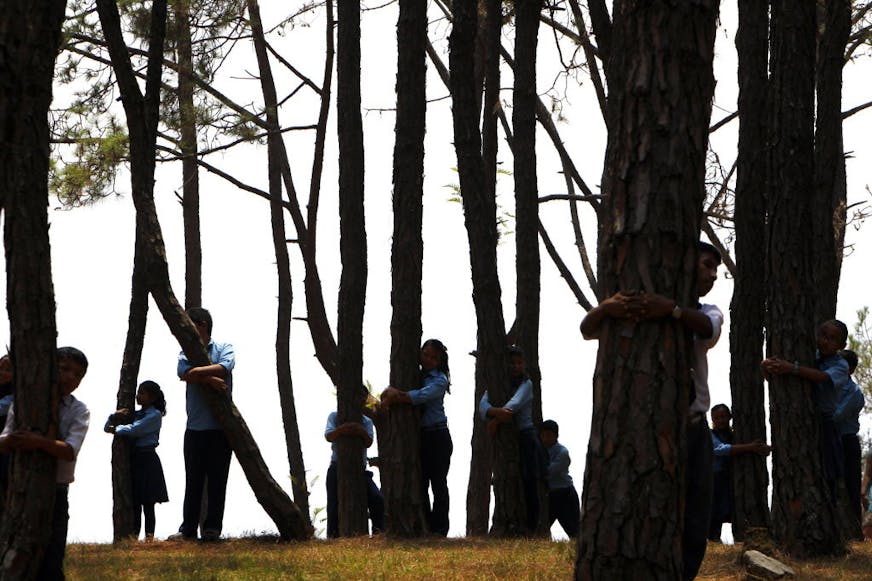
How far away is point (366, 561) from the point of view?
897 cm

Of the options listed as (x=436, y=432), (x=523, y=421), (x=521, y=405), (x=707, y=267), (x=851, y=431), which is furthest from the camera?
(x=523, y=421)

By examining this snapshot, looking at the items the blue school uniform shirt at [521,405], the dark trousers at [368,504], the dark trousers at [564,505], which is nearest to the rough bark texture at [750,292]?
the blue school uniform shirt at [521,405]

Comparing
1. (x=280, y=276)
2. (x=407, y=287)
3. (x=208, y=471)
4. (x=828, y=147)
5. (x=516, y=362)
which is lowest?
(x=208, y=471)

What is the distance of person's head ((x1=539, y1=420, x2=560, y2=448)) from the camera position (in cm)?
1376

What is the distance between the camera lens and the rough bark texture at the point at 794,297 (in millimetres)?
9094

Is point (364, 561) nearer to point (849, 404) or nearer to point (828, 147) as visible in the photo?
point (849, 404)

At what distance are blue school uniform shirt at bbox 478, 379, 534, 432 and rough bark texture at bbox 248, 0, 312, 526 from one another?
23.4 feet

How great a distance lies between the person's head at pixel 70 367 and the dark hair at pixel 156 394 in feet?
16.8

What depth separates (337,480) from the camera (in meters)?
12.8

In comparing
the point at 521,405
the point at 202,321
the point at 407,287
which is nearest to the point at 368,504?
the point at 521,405

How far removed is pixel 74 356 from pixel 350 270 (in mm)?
6112

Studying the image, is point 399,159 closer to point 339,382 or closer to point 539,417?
point 339,382

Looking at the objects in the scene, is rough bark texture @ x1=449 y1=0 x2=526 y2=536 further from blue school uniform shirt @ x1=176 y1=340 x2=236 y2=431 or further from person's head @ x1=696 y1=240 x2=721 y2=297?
person's head @ x1=696 y1=240 x2=721 y2=297

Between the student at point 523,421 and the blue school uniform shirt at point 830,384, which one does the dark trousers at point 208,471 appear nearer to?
the student at point 523,421
